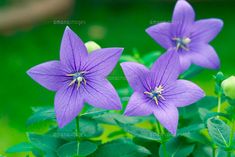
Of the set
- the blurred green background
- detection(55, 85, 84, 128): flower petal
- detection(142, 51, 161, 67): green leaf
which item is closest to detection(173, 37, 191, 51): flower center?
detection(142, 51, 161, 67): green leaf

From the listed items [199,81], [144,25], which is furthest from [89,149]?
[144,25]

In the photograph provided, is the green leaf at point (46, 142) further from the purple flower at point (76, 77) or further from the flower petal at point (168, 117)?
the flower petal at point (168, 117)

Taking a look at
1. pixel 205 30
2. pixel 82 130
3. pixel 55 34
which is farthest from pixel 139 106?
pixel 55 34

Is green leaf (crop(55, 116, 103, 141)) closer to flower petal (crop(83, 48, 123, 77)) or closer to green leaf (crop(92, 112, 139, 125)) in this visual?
green leaf (crop(92, 112, 139, 125))

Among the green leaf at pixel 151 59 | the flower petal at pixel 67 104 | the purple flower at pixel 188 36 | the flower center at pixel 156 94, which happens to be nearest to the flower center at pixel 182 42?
the purple flower at pixel 188 36

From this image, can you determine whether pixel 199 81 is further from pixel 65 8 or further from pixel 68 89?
pixel 68 89
